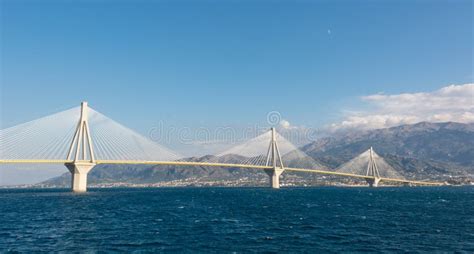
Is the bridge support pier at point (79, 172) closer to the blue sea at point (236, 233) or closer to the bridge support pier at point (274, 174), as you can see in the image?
the blue sea at point (236, 233)

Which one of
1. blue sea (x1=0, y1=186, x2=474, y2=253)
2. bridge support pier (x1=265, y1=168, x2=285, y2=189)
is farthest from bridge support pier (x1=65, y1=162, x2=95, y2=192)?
bridge support pier (x1=265, y1=168, x2=285, y2=189)

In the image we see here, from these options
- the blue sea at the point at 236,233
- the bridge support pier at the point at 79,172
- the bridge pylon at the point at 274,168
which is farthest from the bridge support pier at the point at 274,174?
the blue sea at the point at 236,233

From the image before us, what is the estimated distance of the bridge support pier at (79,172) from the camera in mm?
107562

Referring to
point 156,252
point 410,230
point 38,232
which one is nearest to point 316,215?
point 410,230

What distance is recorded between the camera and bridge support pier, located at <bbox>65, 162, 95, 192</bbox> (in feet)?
353

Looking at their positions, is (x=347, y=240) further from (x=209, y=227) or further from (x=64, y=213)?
(x=64, y=213)

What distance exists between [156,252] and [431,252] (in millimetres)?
24802

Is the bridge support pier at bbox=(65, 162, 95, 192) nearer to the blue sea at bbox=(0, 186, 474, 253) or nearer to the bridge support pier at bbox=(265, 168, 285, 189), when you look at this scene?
the blue sea at bbox=(0, 186, 474, 253)

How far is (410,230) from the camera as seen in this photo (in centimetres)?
4653

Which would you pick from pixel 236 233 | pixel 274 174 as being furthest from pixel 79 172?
pixel 274 174

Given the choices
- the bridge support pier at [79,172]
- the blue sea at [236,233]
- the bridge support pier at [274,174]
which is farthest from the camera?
the bridge support pier at [274,174]

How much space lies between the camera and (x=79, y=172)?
110 meters

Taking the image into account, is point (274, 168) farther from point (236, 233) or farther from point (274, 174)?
point (236, 233)

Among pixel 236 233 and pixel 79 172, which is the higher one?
pixel 79 172
